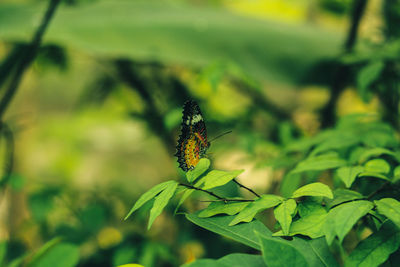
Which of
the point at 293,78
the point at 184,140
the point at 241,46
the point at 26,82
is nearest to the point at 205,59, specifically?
the point at 241,46

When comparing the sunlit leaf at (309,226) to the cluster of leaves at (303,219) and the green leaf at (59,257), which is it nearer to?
the cluster of leaves at (303,219)

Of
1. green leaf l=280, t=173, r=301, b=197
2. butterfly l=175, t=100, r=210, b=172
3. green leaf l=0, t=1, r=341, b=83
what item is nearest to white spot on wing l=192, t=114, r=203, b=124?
butterfly l=175, t=100, r=210, b=172

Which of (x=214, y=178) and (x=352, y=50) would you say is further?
(x=352, y=50)

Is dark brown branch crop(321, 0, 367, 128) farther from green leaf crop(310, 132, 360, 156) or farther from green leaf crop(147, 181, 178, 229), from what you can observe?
green leaf crop(147, 181, 178, 229)

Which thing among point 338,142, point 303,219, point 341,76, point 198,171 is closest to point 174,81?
point 341,76

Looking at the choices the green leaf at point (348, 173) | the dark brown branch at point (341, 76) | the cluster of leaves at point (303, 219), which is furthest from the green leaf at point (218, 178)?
the dark brown branch at point (341, 76)

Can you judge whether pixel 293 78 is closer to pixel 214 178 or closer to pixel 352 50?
pixel 352 50
